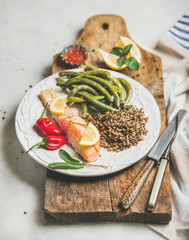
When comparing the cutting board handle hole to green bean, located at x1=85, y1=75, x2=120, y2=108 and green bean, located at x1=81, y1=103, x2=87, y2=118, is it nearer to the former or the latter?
green bean, located at x1=85, y1=75, x2=120, y2=108

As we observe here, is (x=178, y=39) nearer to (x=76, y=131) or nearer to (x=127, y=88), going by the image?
(x=127, y=88)

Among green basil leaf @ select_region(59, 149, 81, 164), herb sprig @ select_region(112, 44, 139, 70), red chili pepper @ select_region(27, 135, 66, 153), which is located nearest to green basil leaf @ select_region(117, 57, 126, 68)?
herb sprig @ select_region(112, 44, 139, 70)

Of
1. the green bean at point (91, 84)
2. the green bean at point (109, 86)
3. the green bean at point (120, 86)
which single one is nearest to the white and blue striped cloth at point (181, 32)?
the green bean at point (120, 86)

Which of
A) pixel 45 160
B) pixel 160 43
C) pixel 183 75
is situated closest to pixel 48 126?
pixel 45 160

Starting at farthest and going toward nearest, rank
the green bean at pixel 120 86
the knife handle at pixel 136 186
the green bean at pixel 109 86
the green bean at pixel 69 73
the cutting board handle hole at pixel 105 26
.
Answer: the cutting board handle hole at pixel 105 26, the green bean at pixel 69 73, the green bean at pixel 120 86, the green bean at pixel 109 86, the knife handle at pixel 136 186

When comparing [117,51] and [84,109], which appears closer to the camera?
[84,109]

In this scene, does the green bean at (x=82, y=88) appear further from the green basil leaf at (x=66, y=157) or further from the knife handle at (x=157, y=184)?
the knife handle at (x=157, y=184)

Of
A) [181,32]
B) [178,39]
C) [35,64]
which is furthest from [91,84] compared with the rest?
[181,32]
